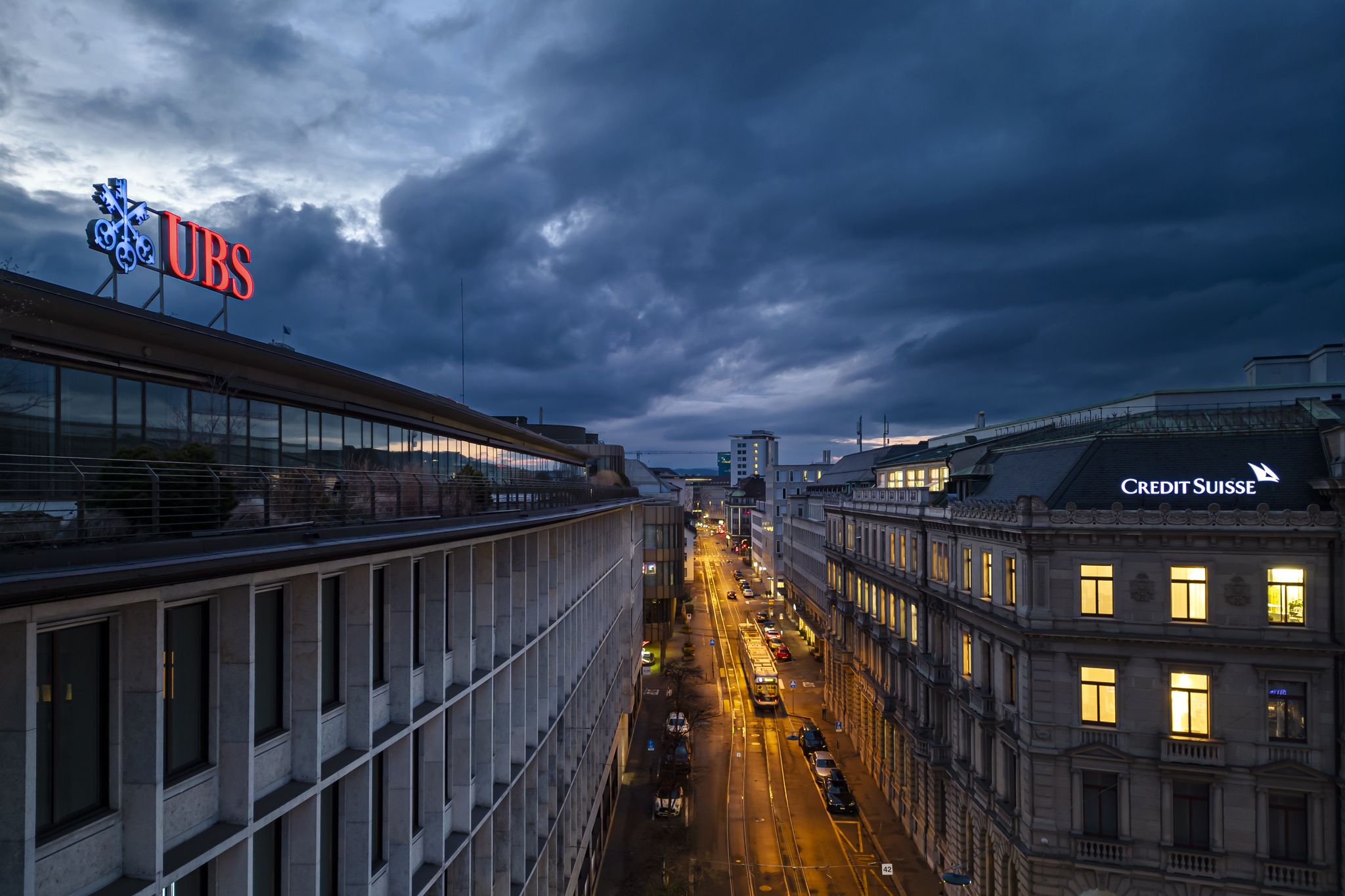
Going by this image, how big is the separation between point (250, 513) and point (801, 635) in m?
107

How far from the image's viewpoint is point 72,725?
973cm

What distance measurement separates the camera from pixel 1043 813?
109 ft

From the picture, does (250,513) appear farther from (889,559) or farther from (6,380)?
(889,559)

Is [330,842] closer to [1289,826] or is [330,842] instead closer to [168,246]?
[168,246]

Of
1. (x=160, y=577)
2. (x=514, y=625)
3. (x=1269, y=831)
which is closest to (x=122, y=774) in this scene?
(x=160, y=577)

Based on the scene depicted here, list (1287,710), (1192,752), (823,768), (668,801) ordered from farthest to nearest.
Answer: (823,768) → (668,801) → (1192,752) → (1287,710)

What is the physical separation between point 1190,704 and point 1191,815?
4.74m

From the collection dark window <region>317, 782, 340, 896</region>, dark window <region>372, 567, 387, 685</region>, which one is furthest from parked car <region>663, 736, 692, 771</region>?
dark window <region>317, 782, 340, 896</region>

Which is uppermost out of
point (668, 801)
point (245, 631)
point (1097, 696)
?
point (245, 631)

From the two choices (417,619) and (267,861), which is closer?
Result: (267,861)

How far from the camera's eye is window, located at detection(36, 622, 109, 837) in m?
9.38

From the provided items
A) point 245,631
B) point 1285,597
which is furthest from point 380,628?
point 1285,597

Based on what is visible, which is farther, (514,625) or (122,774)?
(514,625)

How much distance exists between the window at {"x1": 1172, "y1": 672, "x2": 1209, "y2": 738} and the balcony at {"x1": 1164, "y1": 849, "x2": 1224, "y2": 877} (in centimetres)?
489
